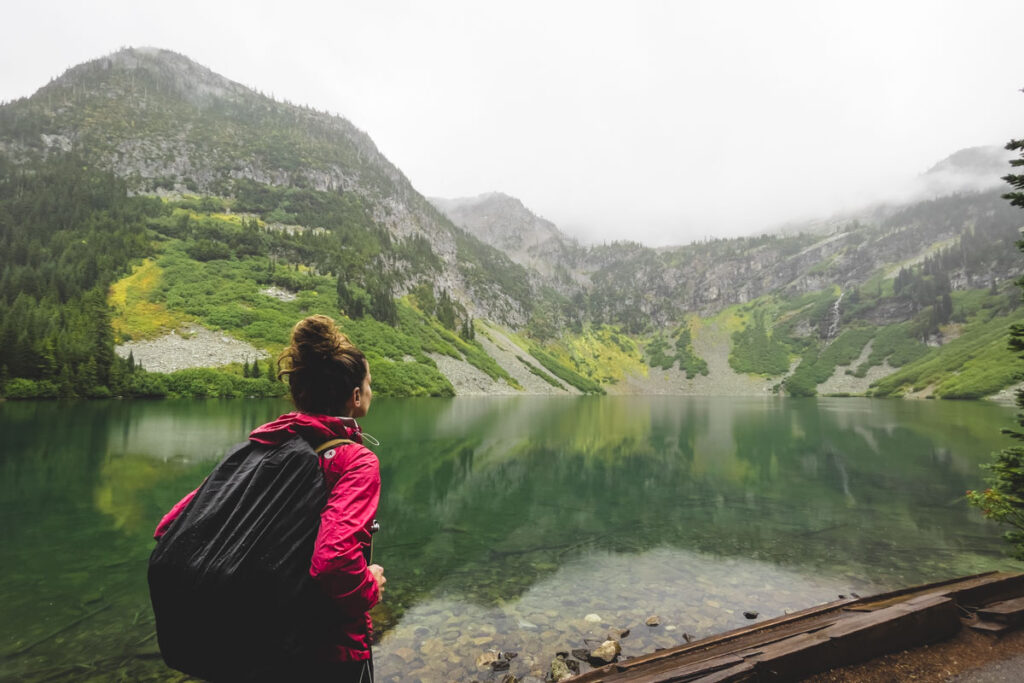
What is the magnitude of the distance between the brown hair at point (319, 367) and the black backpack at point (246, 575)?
0.70m

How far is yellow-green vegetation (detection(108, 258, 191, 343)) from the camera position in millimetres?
76062

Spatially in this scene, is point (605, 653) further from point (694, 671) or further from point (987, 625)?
point (987, 625)

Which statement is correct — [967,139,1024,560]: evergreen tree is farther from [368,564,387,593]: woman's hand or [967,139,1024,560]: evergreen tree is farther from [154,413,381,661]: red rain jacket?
[154,413,381,661]: red rain jacket

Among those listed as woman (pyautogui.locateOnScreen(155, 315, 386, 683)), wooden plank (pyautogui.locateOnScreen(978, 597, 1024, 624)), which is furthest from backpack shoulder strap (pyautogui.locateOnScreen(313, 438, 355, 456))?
wooden plank (pyautogui.locateOnScreen(978, 597, 1024, 624))

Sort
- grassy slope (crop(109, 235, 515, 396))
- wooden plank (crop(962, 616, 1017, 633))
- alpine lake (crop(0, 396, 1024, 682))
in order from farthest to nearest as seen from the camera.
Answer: grassy slope (crop(109, 235, 515, 396)) < alpine lake (crop(0, 396, 1024, 682)) < wooden plank (crop(962, 616, 1017, 633))

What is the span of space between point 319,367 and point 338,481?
33.7 inches

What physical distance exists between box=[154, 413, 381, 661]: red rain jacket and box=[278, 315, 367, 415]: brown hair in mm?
239

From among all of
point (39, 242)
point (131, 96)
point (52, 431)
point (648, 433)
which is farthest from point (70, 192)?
point (648, 433)

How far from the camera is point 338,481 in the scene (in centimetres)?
278

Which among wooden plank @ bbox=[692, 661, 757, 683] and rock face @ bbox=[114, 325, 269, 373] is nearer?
wooden plank @ bbox=[692, 661, 757, 683]

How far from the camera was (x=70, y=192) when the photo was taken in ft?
403

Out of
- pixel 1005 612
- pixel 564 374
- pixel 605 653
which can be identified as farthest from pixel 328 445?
pixel 564 374

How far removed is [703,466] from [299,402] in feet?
96.5

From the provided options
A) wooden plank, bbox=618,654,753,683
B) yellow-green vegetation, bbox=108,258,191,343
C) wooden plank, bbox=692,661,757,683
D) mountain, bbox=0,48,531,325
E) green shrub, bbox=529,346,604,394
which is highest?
mountain, bbox=0,48,531,325
